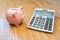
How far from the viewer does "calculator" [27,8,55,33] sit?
0.55m

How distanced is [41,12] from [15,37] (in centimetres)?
24

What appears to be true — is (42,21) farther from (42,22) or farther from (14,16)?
(14,16)

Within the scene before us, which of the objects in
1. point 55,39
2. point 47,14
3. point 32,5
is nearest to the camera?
point 55,39

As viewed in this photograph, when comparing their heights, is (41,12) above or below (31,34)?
above

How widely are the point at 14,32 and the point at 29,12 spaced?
20 centimetres

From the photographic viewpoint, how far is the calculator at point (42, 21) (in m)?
0.55

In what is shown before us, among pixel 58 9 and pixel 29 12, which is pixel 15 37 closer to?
pixel 29 12

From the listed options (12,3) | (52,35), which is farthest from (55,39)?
(12,3)

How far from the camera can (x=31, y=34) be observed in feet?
1.78

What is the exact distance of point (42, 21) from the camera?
0.59 metres

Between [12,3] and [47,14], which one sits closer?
[47,14]

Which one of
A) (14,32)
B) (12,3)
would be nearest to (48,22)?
(14,32)

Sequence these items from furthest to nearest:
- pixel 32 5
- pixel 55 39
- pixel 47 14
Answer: pixel 32 5 < pixel 47 14 < pixel 55 39

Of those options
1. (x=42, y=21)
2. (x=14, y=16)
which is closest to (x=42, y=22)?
(x=42, y=21)
